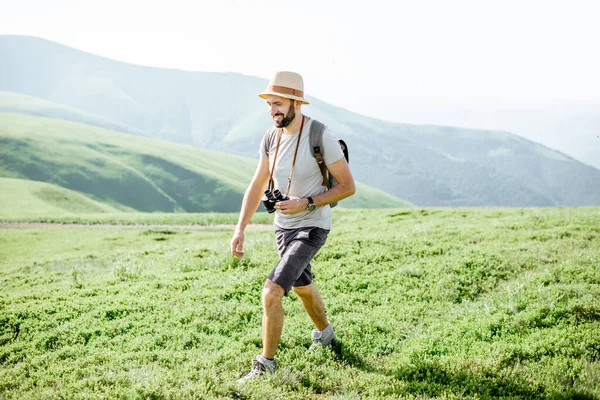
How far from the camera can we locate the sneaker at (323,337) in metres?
8.12

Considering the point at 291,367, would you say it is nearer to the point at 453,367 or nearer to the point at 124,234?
the point at 453,367

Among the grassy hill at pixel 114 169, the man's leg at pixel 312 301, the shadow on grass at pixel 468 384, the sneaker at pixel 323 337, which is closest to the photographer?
the shadow on grass at pixel 468 384

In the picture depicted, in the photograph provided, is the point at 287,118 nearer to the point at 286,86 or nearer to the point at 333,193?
the point at 286,86

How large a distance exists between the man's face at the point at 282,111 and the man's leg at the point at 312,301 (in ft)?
7.83

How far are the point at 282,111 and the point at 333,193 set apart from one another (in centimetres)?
131

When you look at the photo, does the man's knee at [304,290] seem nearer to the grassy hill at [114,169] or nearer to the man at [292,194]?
the man at [292,194]

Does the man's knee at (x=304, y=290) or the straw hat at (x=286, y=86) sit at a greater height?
the straw hat at (x=286, y=86)

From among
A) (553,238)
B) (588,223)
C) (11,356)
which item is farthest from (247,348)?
(588,223)

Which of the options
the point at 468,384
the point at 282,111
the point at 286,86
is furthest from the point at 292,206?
the point at 468,384

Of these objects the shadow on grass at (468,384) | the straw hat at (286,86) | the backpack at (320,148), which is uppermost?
the straw hat at (286,86)

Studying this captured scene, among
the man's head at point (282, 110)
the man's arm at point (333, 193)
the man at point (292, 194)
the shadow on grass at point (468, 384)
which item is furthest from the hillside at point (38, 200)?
the shadow on grass at point (468, 384)

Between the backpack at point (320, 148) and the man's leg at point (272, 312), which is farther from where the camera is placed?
the backpack at point (320, 148)

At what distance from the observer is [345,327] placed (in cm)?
932

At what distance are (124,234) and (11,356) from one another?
3053cm
